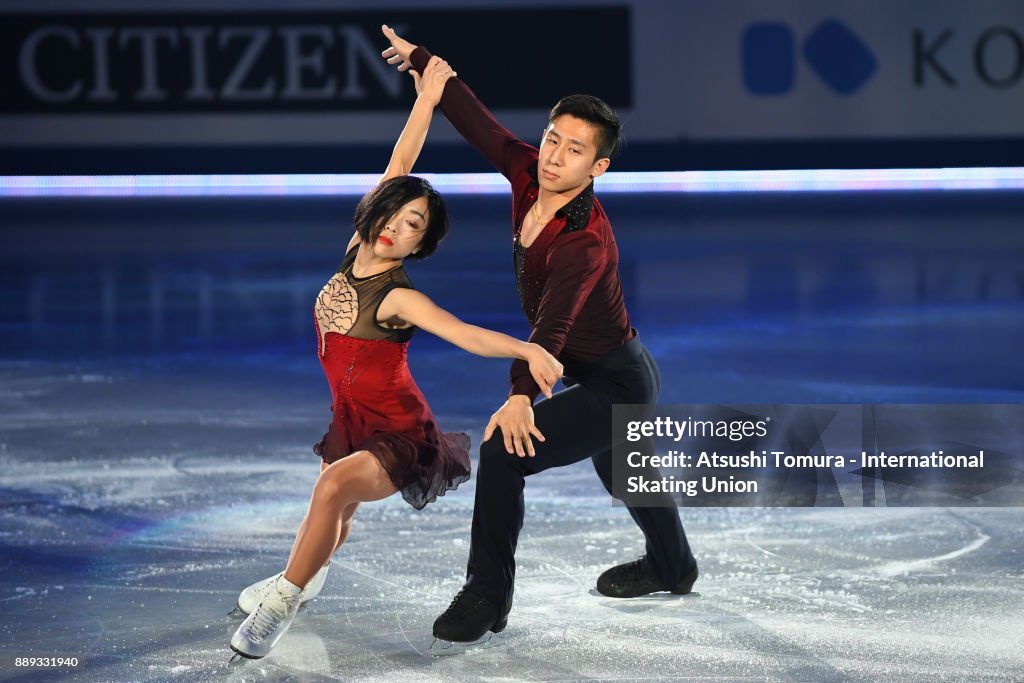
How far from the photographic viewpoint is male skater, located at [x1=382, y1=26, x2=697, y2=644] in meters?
3.41

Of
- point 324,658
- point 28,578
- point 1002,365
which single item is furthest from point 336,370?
point 1002,365

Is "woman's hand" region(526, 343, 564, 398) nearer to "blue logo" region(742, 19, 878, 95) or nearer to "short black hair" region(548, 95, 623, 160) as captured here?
"short black hair" region(548, 95, 623, 160)

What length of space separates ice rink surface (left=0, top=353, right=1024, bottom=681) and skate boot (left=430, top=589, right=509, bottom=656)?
49mm

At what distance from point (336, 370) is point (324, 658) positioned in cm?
66

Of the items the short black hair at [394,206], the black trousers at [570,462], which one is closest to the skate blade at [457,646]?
the black trousers at [570,462]

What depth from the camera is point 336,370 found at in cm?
350

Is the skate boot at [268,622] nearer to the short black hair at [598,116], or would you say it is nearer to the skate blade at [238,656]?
the skate blade at [238,656]

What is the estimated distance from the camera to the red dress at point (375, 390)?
3.45 metres

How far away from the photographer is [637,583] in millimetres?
3840

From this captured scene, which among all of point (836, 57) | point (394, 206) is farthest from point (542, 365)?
point (836, 57)

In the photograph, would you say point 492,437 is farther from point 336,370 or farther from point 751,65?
point 751,65

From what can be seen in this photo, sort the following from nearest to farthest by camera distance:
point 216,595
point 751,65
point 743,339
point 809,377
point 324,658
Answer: point 324,658, point 216,595, point 809,377, point 743,339, point 751,65

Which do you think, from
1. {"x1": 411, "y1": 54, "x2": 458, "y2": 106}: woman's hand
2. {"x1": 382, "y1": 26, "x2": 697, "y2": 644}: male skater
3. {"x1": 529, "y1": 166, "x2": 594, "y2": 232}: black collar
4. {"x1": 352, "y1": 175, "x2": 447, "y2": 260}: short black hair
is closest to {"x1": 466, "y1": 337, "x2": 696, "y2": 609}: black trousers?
{"x1": 382, "y1": 26, "x2": 697, "y2": 644}: male skater

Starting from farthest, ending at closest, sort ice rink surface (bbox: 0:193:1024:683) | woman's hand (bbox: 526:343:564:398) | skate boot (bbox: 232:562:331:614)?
1. skate boot (bbox: 232:562:331:614)
2. ice rink surface (bbox: 0:193:1024:683)
3. woman's hand (bbox: 526:343:564:398)
